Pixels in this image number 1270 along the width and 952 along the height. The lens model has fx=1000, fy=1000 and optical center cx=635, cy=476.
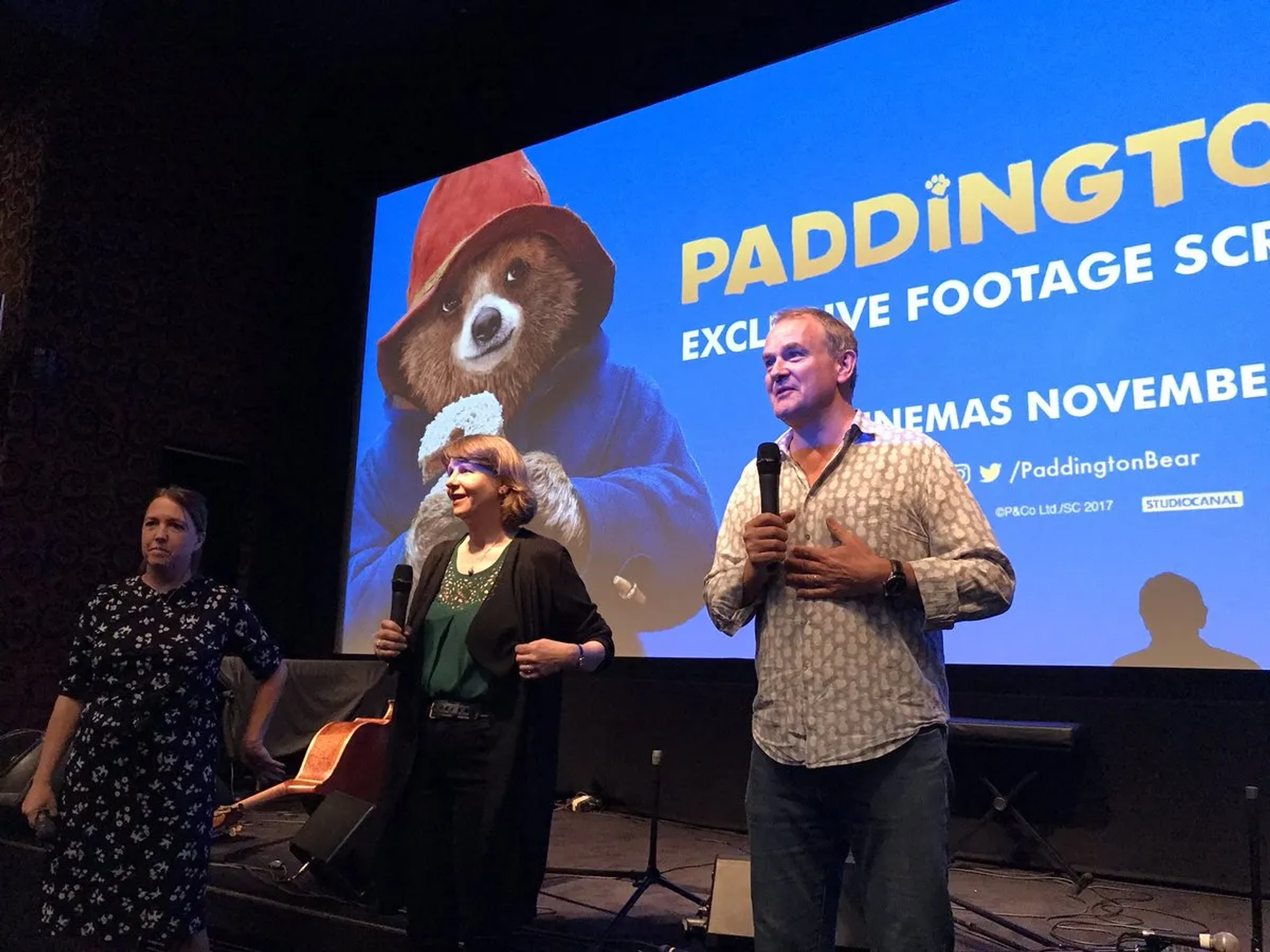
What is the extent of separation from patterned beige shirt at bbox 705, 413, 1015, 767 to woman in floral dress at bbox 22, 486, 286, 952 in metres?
1.41

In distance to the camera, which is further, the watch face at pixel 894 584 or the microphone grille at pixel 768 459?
the microphone grille at pixel 768 459

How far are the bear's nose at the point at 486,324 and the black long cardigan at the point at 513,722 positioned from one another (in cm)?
347

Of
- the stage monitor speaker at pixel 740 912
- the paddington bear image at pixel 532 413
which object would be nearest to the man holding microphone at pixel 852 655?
the stage monitor speaker at pixel 740 912

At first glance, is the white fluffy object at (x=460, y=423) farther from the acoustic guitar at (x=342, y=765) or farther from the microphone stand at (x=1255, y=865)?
the microphone stand at (x=1255, y=865)

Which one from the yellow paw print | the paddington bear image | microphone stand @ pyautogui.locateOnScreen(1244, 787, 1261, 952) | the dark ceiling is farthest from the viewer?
the dark ceiling

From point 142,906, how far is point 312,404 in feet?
16.1

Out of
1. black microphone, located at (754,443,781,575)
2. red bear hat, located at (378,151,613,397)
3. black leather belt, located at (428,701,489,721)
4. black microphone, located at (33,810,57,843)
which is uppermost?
red bear hat, located at (378,151,613,397)

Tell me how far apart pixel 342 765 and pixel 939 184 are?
3238 mm

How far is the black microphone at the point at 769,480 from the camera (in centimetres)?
162

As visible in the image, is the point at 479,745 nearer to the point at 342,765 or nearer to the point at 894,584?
the point at 894,584

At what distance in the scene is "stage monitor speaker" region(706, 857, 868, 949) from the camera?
6.80ft

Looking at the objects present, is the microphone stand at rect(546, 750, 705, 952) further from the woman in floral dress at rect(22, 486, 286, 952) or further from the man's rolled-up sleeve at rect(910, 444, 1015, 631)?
the man's rolled-up sleeve at rect(910, 444, 1015, 631)

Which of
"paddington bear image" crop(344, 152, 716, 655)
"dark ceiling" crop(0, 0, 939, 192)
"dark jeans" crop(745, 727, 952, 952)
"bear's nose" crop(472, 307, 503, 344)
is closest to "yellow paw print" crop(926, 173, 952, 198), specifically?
"dark ceiling" crop(0, 0, 939, 192)

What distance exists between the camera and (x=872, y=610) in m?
1.52
